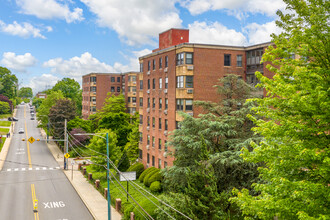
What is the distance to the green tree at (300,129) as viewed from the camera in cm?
1286

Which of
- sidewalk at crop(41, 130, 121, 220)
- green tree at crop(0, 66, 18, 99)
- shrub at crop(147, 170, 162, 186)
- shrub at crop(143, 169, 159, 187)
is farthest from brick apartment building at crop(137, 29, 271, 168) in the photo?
green tree at crop(0, 66, 18, 99)

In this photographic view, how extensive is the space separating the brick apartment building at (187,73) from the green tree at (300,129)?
66.7ft

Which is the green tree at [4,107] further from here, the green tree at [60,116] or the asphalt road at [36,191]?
the asphalt road at [36,191]

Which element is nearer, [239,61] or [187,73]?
[187,73]

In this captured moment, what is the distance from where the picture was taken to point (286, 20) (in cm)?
1530

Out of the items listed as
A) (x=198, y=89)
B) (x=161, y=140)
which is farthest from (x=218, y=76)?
(x=161, y=140)

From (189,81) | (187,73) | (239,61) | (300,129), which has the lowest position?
(300,129)

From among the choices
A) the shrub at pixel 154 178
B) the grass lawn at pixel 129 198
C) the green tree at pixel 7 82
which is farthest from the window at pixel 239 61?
the green tree at pixel 7 82

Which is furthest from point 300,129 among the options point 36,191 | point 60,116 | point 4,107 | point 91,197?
point 4,107

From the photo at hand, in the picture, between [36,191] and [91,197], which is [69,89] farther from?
[91,197]

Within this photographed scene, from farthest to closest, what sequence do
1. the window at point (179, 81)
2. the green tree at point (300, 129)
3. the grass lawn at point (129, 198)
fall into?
the window at point (179, 81) → the grass lawn at point (129, 198) → the green tree at point (300, 129)

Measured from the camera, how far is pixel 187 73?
127 feet

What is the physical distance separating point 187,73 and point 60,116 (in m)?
48.0

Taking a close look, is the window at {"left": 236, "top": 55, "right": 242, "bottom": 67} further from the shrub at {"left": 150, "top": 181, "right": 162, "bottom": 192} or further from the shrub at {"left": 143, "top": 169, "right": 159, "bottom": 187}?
the shrub at {"left": 150, "top": 181, "right": 162, "bottom": 192}
